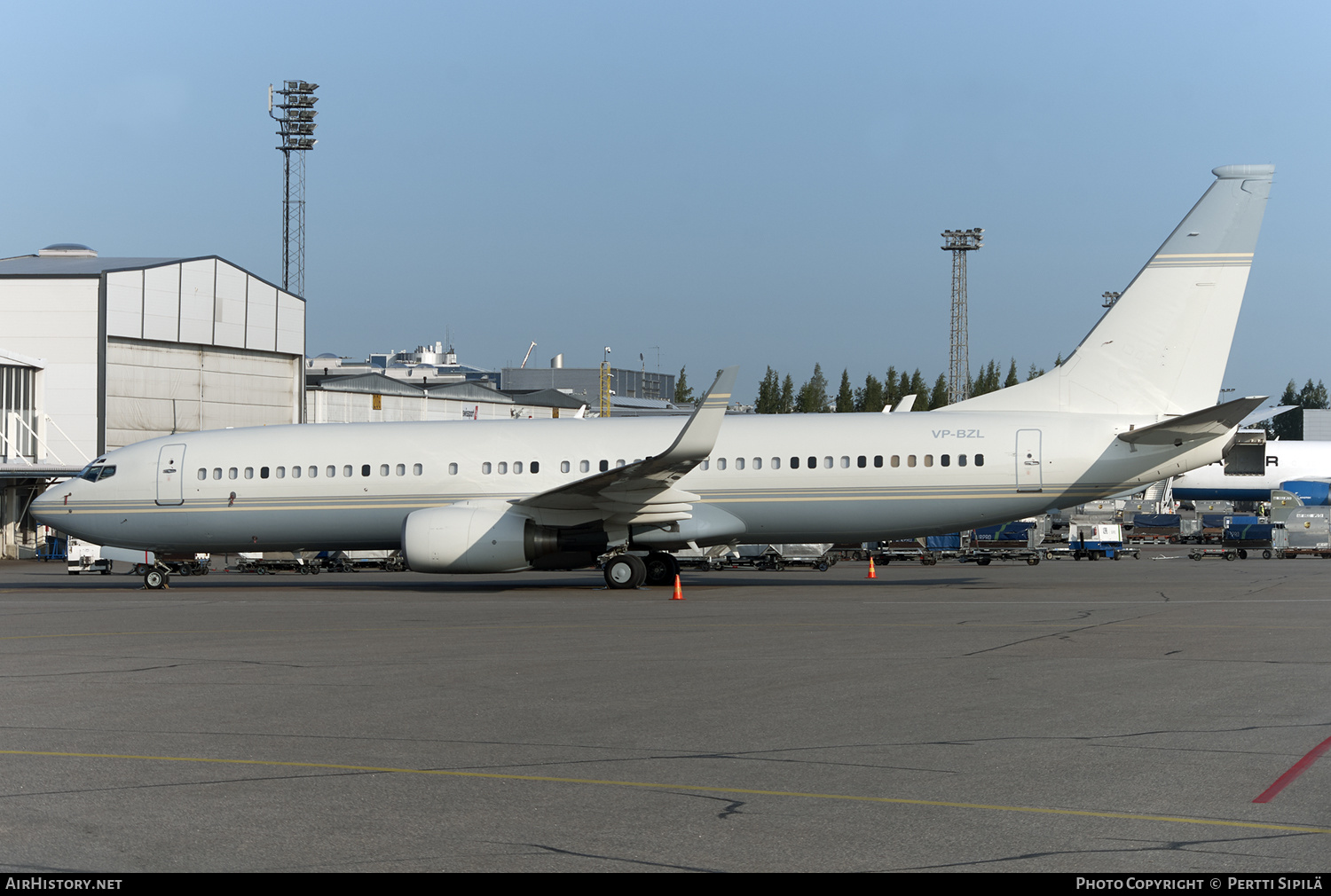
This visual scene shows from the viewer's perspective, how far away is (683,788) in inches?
286

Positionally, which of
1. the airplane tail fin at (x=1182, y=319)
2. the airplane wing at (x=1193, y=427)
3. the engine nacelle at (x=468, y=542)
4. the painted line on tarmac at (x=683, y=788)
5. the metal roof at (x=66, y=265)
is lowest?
the painted line on tarmac at (x=683, y=788)

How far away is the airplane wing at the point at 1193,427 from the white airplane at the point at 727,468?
0.17 feet

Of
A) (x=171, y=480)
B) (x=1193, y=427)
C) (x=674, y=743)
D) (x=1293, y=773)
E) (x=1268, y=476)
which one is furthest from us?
(x=1268, y=476)

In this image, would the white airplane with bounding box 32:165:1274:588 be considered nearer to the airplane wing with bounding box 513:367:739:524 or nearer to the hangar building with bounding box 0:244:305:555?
the airplane wing with bounding box 513:367:739:524

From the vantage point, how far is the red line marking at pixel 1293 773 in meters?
6.96

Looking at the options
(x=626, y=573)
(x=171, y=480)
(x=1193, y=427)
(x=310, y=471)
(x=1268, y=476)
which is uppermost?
(x=1268, y=476)

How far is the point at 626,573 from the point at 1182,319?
42.9ft

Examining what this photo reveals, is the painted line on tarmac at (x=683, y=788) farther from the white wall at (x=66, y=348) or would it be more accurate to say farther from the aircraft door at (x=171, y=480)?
the white wall at (x=66, y=348)

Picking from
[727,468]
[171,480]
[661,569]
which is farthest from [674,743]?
[171,480]

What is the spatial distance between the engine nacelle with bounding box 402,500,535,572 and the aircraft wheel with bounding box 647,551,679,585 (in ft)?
12.3

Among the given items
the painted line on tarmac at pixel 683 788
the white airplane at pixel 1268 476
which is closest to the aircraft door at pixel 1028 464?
the painted line on tarmac at pixel 683 788

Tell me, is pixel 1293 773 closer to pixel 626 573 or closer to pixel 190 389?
pixel 626 573

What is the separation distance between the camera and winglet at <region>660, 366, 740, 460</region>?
76.9ft

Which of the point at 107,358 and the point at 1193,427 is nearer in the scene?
the point at 1193,427
